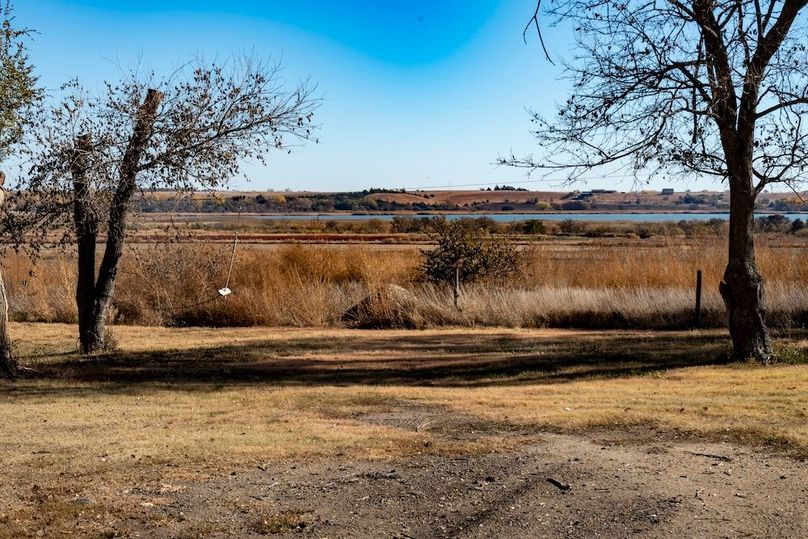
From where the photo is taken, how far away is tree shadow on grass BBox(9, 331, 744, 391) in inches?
511

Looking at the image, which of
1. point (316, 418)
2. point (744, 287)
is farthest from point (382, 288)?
point (316, 418)

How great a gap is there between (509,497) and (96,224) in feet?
32.1

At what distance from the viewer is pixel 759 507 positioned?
19.2ft

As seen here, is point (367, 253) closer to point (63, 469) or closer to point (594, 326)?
point (594, 326)

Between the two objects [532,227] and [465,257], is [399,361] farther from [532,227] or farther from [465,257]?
[532,227]

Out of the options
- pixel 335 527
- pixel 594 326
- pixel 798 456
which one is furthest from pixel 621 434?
pixel 594 326

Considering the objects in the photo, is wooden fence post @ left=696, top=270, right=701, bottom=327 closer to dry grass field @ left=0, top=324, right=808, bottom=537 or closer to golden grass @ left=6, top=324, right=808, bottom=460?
golden grass @ left=6, top=324, right=808, bottom=460

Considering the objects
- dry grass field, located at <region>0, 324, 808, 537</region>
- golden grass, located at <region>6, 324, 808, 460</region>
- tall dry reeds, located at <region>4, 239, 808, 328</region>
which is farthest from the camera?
tall dry reeds, located at <region>4, 239, 808, 328</region>

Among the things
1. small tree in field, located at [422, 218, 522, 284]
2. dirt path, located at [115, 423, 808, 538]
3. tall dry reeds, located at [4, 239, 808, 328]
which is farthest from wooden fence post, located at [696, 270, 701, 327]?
dirt path, located at [115, 423, 808, 538]

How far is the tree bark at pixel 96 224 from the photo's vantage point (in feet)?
43.0

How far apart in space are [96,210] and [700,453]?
9751mm

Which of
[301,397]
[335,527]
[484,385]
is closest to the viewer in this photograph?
[335,527]

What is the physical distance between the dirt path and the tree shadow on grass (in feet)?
18.3

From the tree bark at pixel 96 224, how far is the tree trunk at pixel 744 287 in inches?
348
